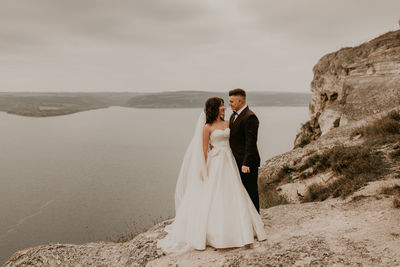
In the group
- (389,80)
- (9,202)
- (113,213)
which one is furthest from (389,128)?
(9,202)

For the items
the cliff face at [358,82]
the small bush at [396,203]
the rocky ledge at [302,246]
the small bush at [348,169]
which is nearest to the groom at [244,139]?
the rocky ledge at [302,246]

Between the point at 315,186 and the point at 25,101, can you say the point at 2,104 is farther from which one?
the point at 315,186

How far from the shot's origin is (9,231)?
2300 centimetres

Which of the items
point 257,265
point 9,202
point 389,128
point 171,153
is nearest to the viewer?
point 257,265

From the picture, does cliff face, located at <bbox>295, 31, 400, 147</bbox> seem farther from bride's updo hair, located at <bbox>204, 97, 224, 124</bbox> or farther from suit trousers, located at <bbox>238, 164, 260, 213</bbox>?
bride's updo hair, located at <bbox>204, 97, 224, 124</bbox>

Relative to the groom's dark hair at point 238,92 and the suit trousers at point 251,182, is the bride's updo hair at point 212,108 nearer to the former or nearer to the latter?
the groom's dark hair at point 238,92

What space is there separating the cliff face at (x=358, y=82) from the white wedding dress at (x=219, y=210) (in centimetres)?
1424

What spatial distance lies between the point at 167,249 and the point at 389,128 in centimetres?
1039

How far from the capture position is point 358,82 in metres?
19.5

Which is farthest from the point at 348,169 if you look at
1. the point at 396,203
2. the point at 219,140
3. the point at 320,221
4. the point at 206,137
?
the point at 206,137

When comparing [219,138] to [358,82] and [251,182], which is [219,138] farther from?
[358,82]

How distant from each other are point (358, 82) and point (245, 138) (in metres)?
18.2

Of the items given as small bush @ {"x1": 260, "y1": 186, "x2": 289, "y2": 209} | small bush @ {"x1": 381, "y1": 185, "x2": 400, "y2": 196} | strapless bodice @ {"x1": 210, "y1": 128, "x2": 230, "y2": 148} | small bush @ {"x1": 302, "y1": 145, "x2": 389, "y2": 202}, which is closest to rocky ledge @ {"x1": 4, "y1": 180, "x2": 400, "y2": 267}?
small bush @ {"x1": 381, "y1": 185, "x2": 400, "y2": 196}

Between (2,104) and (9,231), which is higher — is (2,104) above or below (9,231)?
above
